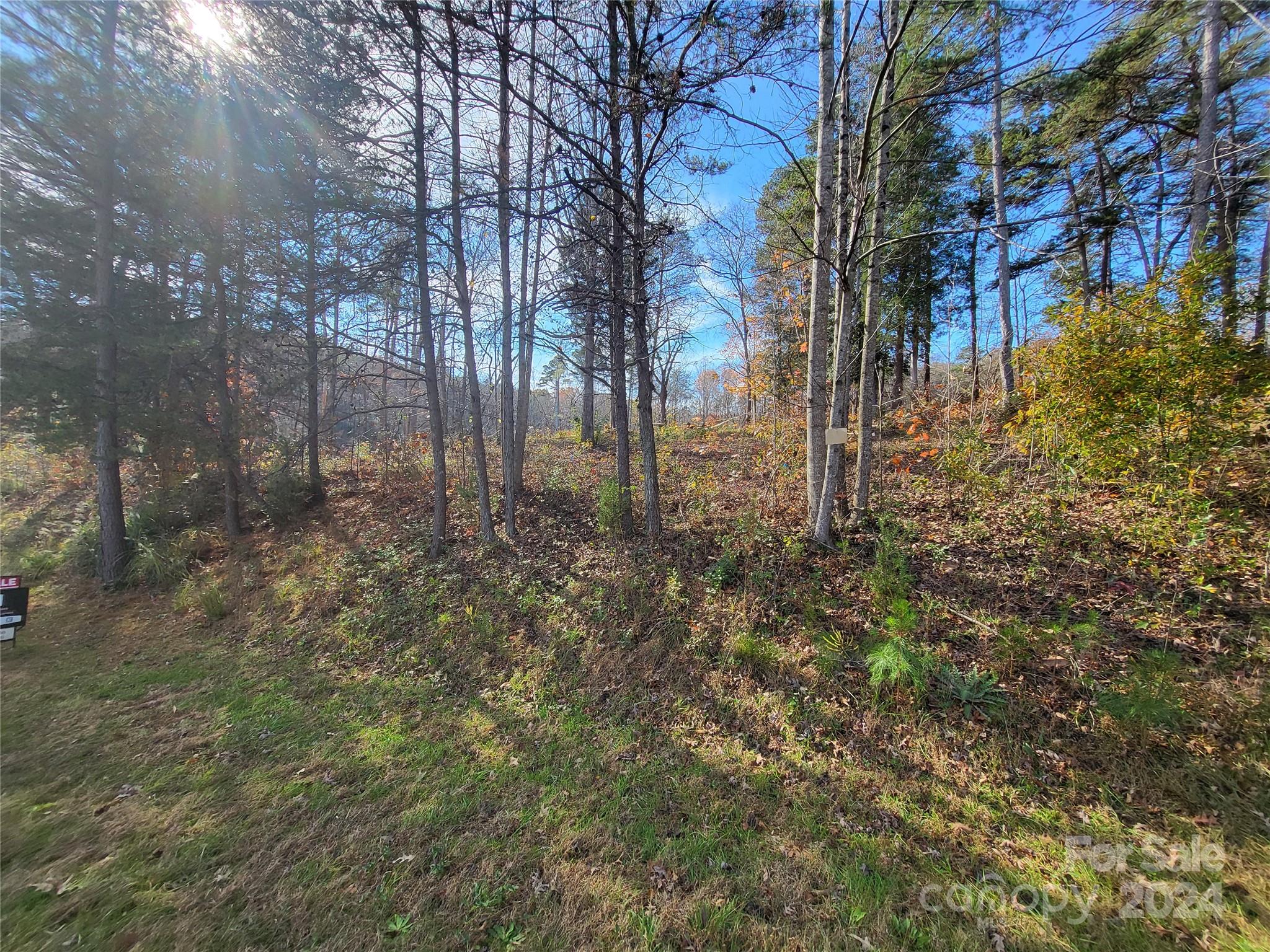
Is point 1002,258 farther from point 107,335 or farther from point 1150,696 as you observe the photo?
point 107,335

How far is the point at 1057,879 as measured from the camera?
7.43 ft

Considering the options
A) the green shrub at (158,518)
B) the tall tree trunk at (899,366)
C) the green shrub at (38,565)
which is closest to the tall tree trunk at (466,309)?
the green shrub at (158,518)

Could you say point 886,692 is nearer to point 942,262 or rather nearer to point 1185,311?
point 1185,311

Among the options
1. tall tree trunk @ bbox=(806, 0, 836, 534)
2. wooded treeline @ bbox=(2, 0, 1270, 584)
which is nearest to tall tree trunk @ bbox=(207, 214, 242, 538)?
wooded treeline @ bbox=(2, 0, 1270, 584)

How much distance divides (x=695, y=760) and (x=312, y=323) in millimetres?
9746

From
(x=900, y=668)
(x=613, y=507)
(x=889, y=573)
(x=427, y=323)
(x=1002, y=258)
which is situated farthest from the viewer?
(x=1002, y=258)

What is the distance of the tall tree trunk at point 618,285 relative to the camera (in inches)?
200

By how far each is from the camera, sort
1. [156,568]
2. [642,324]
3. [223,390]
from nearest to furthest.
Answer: [642,324] < [156,568] < [223,390]

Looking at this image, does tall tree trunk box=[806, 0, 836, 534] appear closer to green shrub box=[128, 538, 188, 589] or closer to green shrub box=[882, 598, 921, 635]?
green shrub box=[882, 598, 921, 635]

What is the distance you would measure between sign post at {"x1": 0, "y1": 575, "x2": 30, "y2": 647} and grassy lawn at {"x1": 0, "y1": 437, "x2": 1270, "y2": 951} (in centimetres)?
40

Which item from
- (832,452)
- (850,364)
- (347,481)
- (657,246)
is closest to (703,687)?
(832,452)

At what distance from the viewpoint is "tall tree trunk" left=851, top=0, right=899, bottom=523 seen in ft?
16.0

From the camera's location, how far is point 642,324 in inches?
236

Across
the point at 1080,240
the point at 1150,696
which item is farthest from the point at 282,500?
the point at 1080,240
